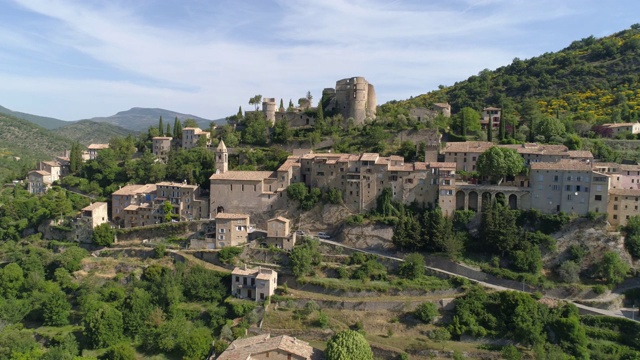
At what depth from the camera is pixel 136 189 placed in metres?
53.1

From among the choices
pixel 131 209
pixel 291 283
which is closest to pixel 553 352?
pixel 291 283

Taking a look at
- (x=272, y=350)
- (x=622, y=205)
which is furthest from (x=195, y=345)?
(x=622, y=205)

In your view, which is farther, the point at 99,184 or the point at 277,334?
the point at 99,184

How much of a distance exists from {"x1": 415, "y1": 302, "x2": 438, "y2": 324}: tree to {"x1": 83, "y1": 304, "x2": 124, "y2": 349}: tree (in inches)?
903

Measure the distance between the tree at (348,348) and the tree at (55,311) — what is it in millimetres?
23679

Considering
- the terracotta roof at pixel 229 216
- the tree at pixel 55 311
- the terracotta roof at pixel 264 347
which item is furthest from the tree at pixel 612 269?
the tree at pixel 55 311

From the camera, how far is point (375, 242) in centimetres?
4334

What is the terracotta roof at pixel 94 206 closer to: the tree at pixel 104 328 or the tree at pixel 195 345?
the tree at pixel 104 328

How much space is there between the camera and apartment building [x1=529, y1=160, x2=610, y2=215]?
38875 mm

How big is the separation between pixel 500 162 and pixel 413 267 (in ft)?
40.5

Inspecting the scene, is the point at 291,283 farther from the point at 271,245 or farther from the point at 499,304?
the point at 499,304

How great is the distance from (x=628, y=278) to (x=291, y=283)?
26501 millimetres

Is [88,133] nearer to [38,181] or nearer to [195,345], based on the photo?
[38,181]

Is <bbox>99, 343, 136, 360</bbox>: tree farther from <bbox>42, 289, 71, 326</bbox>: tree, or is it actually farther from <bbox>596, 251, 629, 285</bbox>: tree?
<bbox>596, 251, 629, 285</bbox>: tree
